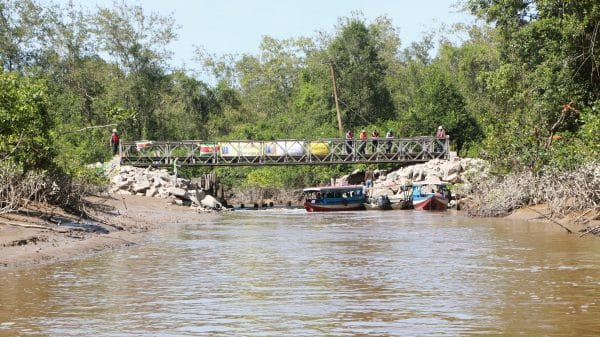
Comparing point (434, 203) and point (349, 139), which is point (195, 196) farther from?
point (434, 203)

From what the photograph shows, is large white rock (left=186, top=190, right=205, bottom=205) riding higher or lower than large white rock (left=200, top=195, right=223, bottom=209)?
higher

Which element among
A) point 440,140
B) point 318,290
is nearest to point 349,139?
point 440,140

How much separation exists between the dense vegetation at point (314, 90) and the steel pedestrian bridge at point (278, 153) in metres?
3.92

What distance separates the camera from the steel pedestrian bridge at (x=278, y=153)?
52.4 meters

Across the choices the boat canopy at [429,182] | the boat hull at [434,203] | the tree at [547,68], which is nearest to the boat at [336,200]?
the boat canopy at [429,182]

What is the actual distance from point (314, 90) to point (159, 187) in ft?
131

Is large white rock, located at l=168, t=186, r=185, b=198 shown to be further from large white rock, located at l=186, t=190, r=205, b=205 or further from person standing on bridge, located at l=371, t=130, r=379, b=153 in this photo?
person standing on bridge, located at l=371, t=130, r=379, b=153

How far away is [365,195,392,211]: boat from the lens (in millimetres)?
50844

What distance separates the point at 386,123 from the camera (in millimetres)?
70562

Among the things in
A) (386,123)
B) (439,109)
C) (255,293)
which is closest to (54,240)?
(255,293)

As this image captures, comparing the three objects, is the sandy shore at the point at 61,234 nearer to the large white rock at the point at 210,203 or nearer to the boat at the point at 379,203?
the large white rock at the point at 210,203

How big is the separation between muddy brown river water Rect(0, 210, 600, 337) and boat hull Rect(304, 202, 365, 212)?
86.5 feet

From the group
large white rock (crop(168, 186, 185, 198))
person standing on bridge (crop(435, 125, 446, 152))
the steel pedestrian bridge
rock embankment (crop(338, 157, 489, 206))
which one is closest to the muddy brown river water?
large white rock (crop(168, 186, 185, 198))

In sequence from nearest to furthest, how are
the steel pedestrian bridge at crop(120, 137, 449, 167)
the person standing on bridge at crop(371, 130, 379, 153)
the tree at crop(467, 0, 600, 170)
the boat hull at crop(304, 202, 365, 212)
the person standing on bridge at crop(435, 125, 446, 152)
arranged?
1. the tree at crop(467, 0, 600, 170)
2. the boat hull at crop(304, 202, 365, 212)
3. the steel pedestrian bridge at crop(120, 137, 449, 167)
4. the person standing on bridge at crop(371, 130, 379, 153)
5. the person standing on bridge at crop(435, 125, 446, 152)
